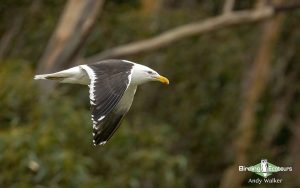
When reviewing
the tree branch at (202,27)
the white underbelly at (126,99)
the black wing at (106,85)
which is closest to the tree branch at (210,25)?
the tree branch at (202,27)

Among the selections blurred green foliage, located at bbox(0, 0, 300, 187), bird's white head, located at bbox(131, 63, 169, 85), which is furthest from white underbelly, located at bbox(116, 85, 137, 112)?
blurred green foliage, located at bbox(0, 0, 300, 187)

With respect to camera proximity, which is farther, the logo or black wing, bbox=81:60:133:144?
the logo

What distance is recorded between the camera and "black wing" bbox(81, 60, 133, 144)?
5.55 meters

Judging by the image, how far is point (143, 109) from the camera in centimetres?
1125

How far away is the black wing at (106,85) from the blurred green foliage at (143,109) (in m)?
1.63

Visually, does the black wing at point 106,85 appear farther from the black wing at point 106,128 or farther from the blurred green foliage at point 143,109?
the blurred green foliage at point 143,109

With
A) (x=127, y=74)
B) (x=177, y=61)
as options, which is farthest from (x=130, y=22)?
(x=127, y=74)

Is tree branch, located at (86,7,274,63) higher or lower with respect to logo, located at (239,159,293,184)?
higher

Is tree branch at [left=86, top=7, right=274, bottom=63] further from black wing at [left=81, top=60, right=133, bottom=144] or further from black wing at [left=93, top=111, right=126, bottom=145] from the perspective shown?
black wing at [left=81, top=60, right=133, bottom=144]

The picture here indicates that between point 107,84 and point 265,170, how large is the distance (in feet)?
13.7

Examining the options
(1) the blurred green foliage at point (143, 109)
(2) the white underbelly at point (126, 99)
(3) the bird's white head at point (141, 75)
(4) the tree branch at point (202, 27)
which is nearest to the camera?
(3) the bird's white head at point (141, 75)

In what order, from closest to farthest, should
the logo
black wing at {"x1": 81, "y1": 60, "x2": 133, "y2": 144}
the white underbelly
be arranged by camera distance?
black wing at {"x1": 81, "y1": 60, "x2": 133, "y2": 144} < the white underbelly < the logo

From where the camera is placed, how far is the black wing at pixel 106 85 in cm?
555

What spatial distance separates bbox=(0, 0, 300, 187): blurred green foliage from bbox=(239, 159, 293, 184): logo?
0.35 m
